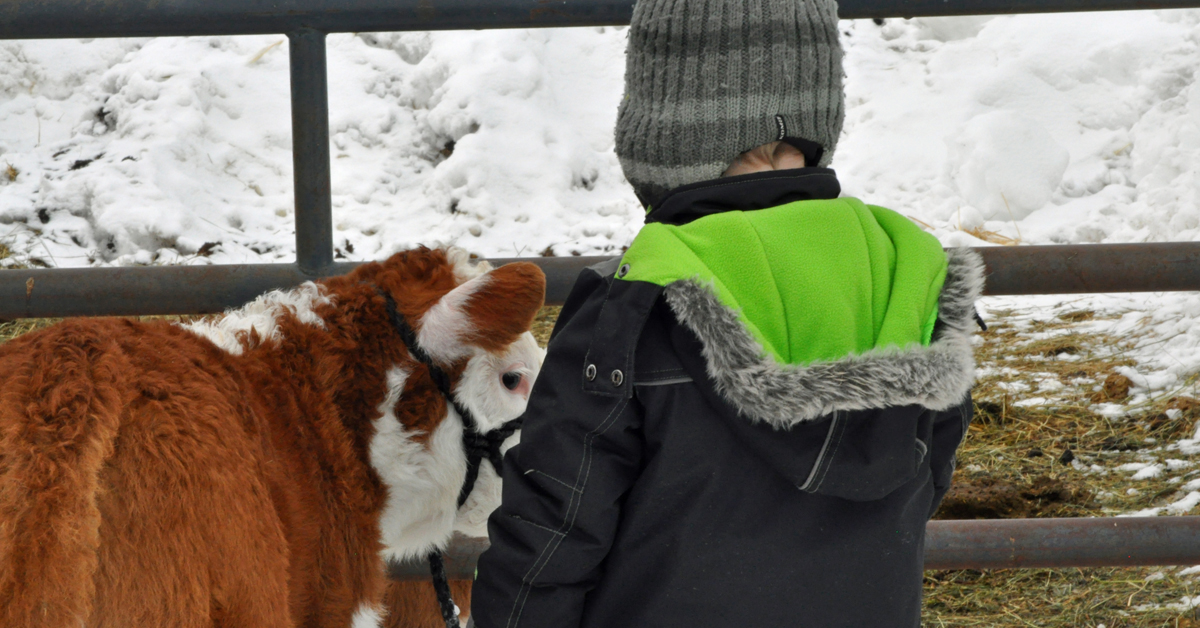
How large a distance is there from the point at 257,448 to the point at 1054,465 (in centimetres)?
301

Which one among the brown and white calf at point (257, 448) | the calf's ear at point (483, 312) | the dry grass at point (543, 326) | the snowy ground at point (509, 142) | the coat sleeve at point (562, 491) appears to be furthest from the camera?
the snowy ground at point (509, 142)

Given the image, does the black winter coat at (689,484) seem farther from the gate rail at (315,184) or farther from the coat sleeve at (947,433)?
the gate rail at (315,184)

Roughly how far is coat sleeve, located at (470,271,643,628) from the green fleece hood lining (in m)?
0.16

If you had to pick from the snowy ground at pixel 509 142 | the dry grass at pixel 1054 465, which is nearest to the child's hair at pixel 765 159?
the dry grass at pixel 1054 465

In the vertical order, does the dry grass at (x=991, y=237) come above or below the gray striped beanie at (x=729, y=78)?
below

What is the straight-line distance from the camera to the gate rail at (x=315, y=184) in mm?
2041

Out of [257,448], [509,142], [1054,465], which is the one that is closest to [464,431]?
[257,448]

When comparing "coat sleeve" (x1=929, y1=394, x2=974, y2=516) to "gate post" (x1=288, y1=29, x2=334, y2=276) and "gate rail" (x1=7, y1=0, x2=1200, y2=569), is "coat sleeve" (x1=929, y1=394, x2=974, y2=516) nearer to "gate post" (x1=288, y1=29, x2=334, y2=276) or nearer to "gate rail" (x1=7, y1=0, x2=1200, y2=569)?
"gate rail" (x1=7, y1=0, x2=1200, y2=569)

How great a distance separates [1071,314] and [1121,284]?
115 inches

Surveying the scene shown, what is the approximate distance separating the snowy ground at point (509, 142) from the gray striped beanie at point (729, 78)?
3747mm

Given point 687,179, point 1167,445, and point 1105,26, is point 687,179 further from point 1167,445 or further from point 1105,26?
point 1105,26

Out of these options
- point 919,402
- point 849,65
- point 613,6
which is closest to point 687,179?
point 919,402

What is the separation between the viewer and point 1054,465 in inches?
144

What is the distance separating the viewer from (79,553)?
130 cm
